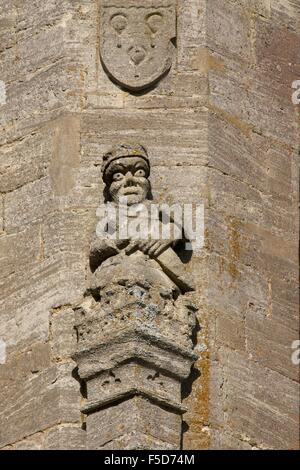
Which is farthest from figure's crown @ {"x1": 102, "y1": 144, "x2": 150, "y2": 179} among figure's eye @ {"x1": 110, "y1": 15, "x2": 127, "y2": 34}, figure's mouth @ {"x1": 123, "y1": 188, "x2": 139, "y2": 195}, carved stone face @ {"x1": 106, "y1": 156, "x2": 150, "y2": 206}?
figure's eye @ {"x1": 110, "y1": 15, "x2": 127, "y2": 34}

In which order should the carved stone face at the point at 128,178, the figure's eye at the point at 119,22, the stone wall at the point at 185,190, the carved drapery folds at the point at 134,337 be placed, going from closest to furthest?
1. the carved drapery folds at the point at 134,337
2. the stone wall at the point at 185,190
3. the carved stone face at the point at 128,178
4. the figure's eye at the point at 119,22

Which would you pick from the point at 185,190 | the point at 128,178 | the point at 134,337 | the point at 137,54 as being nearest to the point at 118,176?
the point at 128,178

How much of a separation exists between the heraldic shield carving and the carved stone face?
2.53 ft

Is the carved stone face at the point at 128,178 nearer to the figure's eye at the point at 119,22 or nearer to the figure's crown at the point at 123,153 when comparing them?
the figure's crown at the point at 123,153

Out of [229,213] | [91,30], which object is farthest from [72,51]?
[229,213]

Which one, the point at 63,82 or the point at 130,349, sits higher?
the point at 63,82

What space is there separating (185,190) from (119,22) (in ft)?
3.70

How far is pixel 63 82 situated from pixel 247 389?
213cm

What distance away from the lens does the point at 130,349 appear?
15.7 meters

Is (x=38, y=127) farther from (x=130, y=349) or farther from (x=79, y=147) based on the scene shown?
(x=130, y=349)

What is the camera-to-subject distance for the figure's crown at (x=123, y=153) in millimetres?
16484

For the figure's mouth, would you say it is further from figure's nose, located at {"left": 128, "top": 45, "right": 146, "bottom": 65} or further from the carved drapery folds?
figure's nose, located at {"left": 128, "top": 45, "right": 146, "bottom": 65}

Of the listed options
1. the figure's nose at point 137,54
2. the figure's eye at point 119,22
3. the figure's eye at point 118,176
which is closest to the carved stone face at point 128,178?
the figure's eye at point 118,176

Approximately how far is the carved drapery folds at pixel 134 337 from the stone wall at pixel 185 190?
8.2 inches
